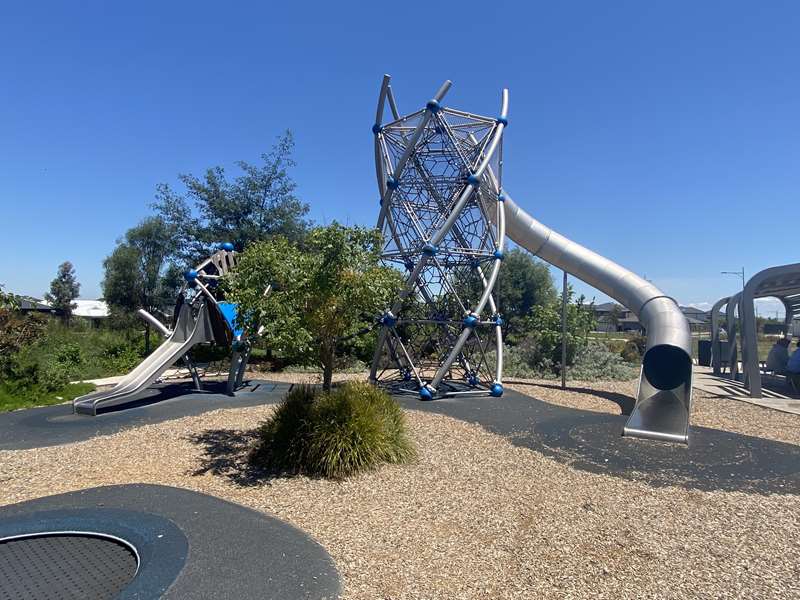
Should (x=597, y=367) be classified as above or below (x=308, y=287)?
below

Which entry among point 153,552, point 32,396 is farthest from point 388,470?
point 32,396

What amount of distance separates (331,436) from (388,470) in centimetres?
97

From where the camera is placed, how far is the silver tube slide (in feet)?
35.4

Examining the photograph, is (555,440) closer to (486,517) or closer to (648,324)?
(486,517)

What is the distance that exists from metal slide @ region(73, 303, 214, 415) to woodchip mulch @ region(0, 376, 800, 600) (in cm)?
279

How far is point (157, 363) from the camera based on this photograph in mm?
13852

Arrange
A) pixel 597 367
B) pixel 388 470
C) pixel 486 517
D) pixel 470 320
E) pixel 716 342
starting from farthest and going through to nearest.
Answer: pixel 716 342 < pixel 597 367 < pixel 470 320 < pixel 388 470 < pixel 486 517

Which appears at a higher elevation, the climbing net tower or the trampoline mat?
the climbing net tower

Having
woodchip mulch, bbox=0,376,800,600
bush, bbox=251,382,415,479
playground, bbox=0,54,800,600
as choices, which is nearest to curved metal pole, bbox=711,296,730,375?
playground, bbox=0,54,800,600

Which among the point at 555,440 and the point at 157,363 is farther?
the point at 157,363

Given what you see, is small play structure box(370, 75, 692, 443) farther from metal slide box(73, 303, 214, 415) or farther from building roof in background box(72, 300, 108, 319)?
building roof in background box(72, 300, 108, 319)

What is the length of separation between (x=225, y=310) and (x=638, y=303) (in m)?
11.6

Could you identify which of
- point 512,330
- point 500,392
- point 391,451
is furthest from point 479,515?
point 512,330

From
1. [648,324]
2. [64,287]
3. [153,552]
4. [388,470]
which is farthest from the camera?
[64,287]
